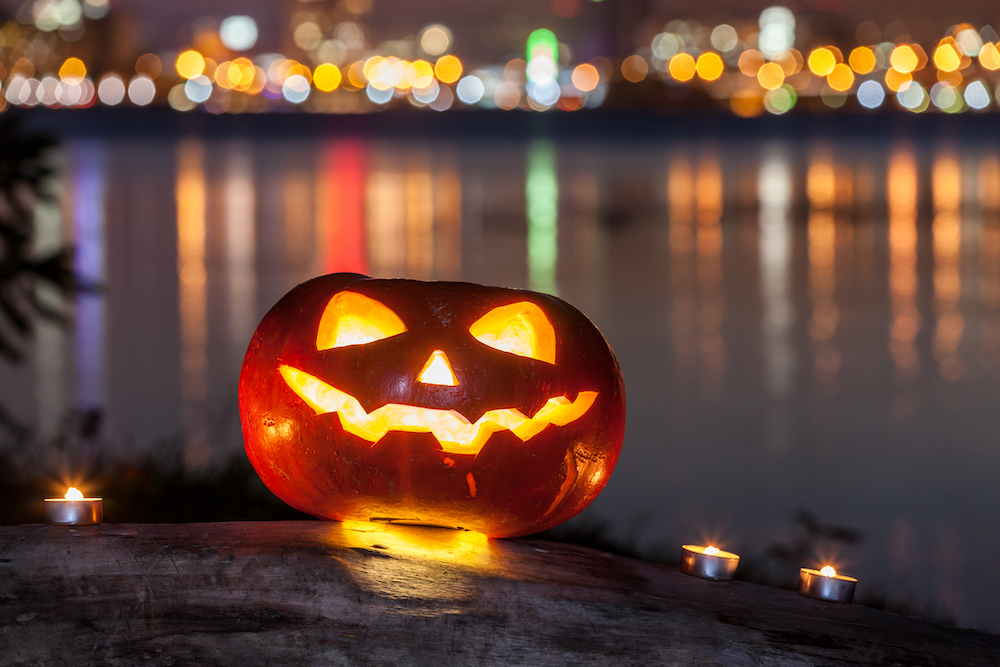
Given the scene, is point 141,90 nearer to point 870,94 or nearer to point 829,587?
point 870,94

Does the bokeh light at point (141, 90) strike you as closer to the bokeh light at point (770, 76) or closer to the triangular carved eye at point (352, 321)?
the bokeh light at point (770, 76)

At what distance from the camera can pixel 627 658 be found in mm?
2328

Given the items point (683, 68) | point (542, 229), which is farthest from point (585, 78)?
point (542, 229)

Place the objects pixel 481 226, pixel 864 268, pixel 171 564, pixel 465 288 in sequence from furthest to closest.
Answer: pixel 481 226 < pixel 864 268 < pixel 465 288 < pixel 171 564

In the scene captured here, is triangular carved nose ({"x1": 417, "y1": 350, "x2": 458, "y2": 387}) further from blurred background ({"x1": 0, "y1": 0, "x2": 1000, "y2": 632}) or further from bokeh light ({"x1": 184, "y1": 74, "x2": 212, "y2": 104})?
bokeh light ({"x1": 184, "y1": 74, "x2": 212, "y2": 104})

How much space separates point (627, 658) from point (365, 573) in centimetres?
58

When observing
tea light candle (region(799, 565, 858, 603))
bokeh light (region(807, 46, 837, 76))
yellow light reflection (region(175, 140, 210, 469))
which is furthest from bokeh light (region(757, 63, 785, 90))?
tea light candle (region(799, 565, 858, 603))

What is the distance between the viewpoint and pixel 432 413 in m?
2.68

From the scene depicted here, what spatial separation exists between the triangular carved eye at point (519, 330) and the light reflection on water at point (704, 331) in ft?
9.22

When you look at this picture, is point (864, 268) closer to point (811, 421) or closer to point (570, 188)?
point (811, 421)

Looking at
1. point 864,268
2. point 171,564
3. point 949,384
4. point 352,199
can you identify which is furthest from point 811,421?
point 352,199

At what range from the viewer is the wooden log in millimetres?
2236

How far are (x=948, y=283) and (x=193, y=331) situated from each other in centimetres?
995

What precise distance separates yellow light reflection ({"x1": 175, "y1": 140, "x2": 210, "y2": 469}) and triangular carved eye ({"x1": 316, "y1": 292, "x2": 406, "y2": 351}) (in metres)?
3.01
